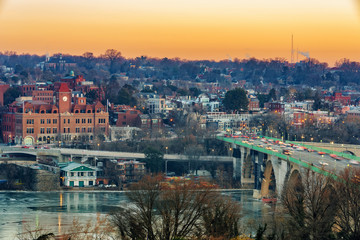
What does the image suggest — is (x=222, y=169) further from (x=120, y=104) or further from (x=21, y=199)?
(x=120, y=104)

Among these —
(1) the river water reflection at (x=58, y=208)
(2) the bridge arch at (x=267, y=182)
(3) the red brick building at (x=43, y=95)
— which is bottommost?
(1) the river water reflection at (x=58, y=208)

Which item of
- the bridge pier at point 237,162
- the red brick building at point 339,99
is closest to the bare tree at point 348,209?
the bridge pier at point 237,162

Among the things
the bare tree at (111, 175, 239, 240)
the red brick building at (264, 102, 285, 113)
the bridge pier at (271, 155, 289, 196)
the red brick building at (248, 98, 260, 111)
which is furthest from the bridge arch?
the red brick building at (248, 98, 260, 111)

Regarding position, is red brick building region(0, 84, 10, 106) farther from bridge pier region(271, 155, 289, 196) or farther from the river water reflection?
bridge pier region(271, 155, 289, 196)

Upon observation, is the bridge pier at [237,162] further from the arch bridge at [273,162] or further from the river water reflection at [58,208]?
the river water reflection at [58,208]

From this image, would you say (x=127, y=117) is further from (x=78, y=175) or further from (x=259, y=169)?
(x=259, y=169)

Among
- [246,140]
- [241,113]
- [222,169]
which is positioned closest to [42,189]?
[222,169]
